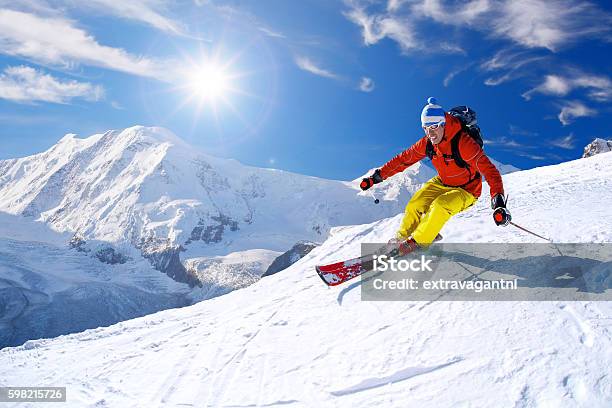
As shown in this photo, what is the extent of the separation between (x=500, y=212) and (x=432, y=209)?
1.18 meters

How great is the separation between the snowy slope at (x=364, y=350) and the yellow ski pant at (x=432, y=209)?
4.34 ft

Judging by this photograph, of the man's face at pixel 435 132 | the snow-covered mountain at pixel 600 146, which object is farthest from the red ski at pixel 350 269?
the snow-covered mountain at pixel 600 146

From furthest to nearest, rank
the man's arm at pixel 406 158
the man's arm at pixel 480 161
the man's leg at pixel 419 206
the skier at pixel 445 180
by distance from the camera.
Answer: the man's arm at pixel 406 158
the man's leg at pixel 419 206
the skier at pixel 445 180
the man's arm at pixel 480 161

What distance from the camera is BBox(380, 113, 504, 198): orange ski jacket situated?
309 inches

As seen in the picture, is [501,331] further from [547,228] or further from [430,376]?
[547,228]

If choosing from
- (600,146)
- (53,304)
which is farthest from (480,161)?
(53,304)

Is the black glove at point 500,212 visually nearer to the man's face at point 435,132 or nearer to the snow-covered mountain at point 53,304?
the man's face at point 435,132

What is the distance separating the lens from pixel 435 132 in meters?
8.16

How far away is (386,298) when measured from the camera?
8086 millimetres

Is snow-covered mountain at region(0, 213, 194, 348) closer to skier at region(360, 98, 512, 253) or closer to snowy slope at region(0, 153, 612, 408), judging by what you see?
snowy slope at region(0, 153, 612, 408)

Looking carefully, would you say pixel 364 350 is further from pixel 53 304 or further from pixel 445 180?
pixel 53 304

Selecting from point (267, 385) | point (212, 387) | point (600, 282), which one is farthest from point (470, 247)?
point (212, 387)

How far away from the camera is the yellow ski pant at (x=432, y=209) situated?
8.23 m

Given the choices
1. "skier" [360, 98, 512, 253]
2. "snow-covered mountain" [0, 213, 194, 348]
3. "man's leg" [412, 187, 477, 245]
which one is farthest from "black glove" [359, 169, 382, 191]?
"snow-covered mountain" [0, 213, 194, 348]
